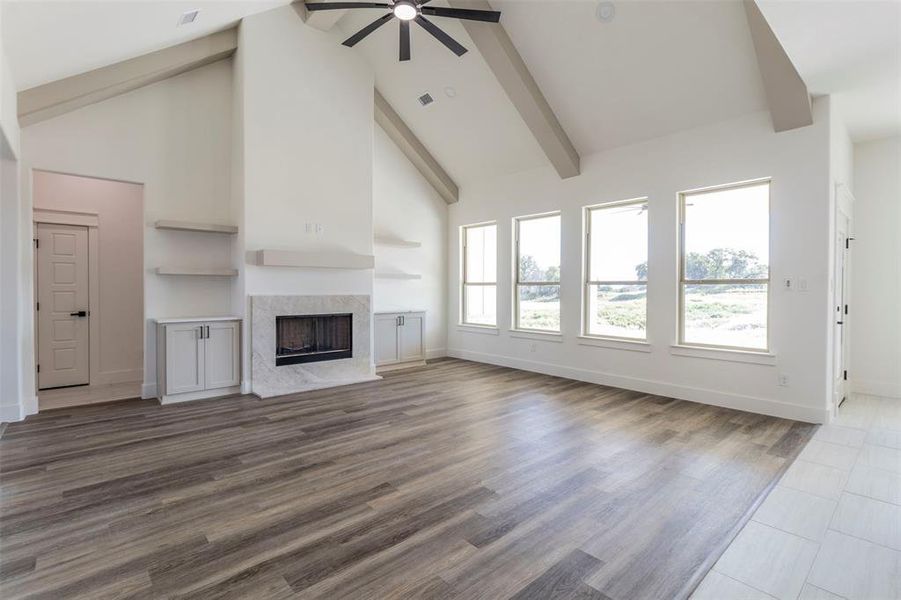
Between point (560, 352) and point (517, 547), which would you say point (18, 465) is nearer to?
point (517, 547)

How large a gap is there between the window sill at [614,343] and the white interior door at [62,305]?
6.49 m

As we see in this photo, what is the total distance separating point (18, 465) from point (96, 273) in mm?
3366

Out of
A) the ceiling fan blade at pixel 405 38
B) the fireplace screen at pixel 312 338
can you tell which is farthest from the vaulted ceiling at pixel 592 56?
the fireplace screen at pixel 312 338

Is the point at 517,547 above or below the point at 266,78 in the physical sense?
below

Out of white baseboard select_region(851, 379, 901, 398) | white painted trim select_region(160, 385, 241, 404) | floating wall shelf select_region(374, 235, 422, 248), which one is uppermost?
floating wall shelf select_region(374, 235, 422, 248)

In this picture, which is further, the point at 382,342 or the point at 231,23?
the point at 382,342

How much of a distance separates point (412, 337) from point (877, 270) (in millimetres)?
5905

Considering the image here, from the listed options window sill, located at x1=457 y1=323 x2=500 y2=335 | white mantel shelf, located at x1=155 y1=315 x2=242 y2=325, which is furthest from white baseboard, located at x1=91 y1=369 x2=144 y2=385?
window sill, located at x1=457 y1=323 x2=500 y2=335

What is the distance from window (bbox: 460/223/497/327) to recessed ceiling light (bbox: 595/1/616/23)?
3384 millimetres

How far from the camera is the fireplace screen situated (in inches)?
213

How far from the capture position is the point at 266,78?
5195mm

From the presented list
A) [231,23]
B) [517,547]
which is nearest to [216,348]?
[231,23]

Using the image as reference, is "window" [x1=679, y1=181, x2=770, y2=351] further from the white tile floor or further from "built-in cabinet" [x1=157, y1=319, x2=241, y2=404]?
"built-in cabinet" [x1=157, y1=319, x2=241, y2=404]

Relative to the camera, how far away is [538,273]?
6590mm
